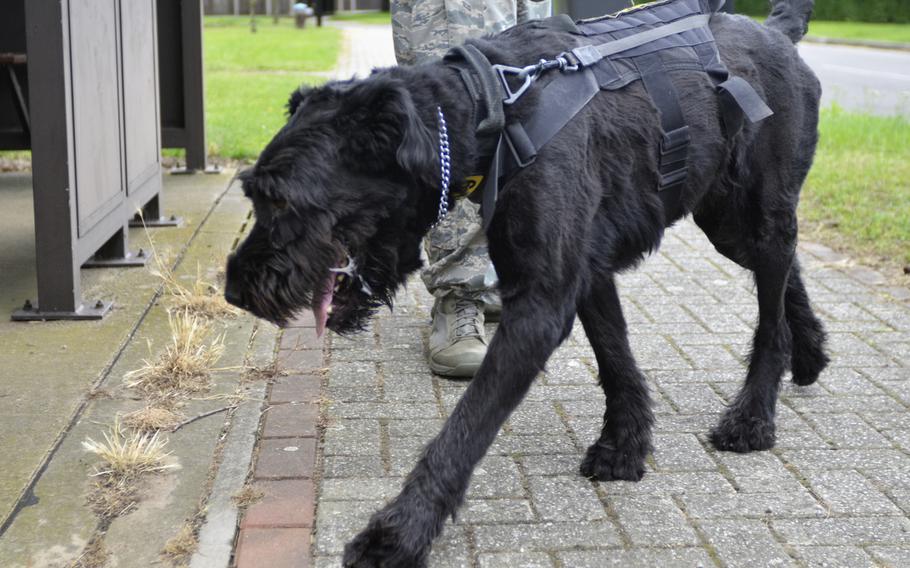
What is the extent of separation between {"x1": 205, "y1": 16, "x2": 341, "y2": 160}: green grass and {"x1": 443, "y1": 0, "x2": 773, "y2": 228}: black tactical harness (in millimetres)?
731

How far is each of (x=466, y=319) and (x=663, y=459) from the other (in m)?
1.29

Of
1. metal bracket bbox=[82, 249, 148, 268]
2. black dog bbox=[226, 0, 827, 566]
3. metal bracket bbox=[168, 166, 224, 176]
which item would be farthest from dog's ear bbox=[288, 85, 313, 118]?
metal bracket bbox=[168, 166, 224, 176]

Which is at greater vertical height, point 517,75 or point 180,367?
point 517,75

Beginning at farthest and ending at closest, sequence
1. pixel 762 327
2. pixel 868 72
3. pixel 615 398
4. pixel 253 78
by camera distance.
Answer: pixel 868 72
pixel 253 78
pixel 762 327
pixel 615 398

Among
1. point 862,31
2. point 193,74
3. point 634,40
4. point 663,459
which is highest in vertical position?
point 634,40

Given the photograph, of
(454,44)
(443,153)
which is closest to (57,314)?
(454,44)

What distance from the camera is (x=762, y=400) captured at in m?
3.89

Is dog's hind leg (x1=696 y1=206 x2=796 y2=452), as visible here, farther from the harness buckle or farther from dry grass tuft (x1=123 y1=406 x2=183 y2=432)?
dry grass tuft (x1=123 y1=406 x2=183 y2=432)

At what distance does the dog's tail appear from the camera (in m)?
4.11

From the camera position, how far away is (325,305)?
3035mm

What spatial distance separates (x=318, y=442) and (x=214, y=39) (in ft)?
85.5

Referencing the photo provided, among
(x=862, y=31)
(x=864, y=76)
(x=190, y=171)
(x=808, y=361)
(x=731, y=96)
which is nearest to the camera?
(x=731, y=96)

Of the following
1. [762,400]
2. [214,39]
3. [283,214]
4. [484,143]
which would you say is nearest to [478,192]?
[484,143]

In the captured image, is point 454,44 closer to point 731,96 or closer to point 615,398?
point 731,96
